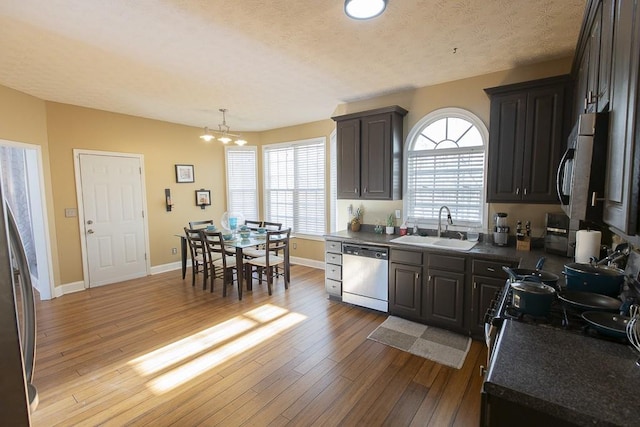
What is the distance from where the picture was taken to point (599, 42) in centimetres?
165

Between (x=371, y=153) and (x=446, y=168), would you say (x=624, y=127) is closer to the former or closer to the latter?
(x=446, y=168)

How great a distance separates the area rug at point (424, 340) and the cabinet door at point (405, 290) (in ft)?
0.41

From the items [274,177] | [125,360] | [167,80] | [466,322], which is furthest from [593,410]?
[274,177]

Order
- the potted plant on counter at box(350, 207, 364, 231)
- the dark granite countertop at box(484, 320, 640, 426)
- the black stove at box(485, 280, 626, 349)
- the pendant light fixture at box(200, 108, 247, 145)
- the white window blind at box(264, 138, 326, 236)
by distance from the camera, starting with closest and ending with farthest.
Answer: the dark granite countertop at box(484, 320, 640, 426), the black stove at box(485, 280, 626, 349), the potted plant on counter at box(350, 207, 364, 231), the pendant light fixture at box(200, 108, 247, 145), the white window blind at box(264, 138, 326, 236)

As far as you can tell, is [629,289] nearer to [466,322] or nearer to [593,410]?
[593,410]

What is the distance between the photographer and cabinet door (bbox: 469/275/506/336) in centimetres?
288

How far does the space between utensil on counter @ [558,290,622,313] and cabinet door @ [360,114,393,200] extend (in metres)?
2.42

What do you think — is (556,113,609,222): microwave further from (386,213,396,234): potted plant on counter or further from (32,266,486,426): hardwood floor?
(386,213,396,234): potted plant on counter

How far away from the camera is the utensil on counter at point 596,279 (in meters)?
1.59

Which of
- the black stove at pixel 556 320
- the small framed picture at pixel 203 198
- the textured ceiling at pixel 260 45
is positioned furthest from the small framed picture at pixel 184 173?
the black stove at pixel 556 320

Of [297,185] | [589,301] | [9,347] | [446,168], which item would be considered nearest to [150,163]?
[297,185]

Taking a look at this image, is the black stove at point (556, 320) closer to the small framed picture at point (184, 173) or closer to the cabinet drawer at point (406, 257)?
the cabinet drawer at point (406, 257)

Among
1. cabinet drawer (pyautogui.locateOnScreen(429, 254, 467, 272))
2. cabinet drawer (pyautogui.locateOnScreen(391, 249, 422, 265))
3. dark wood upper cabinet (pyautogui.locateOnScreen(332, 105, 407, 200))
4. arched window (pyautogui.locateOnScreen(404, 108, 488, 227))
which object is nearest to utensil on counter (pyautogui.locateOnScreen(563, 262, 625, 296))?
cabinet drawer (pyautogui.locateOnScreen(429, 254, 467, 272))

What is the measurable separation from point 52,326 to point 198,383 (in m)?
2.34
